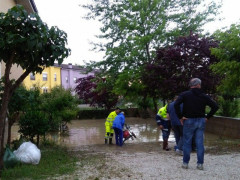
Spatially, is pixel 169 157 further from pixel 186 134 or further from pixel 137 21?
pixel 137 21

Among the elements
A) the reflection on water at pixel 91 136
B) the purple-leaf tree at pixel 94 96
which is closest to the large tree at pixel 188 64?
the reflection on water at pixel 91 136

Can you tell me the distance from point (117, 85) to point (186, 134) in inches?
473

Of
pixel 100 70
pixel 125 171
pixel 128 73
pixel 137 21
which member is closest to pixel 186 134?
pixel 125 171

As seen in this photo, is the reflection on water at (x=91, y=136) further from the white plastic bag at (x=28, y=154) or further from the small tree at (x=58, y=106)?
the white plastic bag at (x=28, y=154)

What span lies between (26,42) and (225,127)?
31.3ft

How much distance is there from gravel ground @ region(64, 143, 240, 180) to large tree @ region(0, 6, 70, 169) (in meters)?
2.09

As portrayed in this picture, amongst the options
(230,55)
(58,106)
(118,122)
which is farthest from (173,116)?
(58,106)

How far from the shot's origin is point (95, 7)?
65.6 ft

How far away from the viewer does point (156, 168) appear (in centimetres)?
618

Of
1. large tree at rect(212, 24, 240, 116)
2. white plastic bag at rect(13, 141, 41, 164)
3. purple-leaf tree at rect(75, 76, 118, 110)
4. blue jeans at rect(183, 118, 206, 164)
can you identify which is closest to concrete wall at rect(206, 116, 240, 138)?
large tree at rect(212, 24, 240, 116)

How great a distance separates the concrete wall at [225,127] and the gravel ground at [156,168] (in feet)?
13.2

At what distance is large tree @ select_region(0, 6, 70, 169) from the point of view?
229 inches

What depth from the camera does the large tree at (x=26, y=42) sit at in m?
5.83

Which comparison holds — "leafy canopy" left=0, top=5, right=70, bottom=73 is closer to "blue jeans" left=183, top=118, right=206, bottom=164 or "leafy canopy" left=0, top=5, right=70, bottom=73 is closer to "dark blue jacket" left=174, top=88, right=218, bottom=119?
"dark blue jacket" left=174, top=88, right=218, bottom=119
